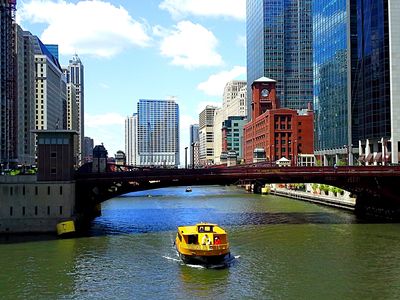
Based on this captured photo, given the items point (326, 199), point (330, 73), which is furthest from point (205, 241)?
point (330, 73)

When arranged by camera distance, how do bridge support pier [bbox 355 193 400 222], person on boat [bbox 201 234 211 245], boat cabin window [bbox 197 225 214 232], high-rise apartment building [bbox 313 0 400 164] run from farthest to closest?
high-rise apartment building [bbox 313 0 400 164]
bridge support pier [bbox 355 193 400 222]
boat cabin window [bbox 197 225 214 232]
person on boat [bbox 201 234 211 245]

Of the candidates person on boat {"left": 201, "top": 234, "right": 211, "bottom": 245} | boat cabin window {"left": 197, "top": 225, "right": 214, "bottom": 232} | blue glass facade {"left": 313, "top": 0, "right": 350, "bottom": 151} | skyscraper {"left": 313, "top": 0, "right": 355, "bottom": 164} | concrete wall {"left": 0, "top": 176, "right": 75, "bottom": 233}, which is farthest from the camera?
blue glass facade {"left": 313, "top": 0, "right": 350, "bottom": 151}

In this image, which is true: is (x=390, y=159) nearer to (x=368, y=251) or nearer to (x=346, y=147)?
(x=346, y=147)

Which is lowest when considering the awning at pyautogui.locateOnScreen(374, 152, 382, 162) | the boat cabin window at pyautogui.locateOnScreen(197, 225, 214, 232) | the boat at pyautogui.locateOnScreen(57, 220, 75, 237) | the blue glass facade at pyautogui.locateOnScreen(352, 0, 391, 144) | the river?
the river

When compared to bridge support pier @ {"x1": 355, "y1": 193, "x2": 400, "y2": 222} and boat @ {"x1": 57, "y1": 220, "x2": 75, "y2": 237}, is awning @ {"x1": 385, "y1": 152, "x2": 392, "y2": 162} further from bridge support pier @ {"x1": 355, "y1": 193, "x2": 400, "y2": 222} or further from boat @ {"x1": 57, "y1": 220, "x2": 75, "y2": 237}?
boat @ {"x1": 57, "y1": 220, "x2": 75, "y2": 237}

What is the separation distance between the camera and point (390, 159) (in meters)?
120

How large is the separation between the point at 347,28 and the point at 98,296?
397ft

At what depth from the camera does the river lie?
135ft

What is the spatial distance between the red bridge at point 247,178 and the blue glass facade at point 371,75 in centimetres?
4133

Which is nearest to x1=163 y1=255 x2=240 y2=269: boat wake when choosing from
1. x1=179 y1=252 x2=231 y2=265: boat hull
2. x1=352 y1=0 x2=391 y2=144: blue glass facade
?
x1=179 y1=252 x2=231 y2=265: boat hull

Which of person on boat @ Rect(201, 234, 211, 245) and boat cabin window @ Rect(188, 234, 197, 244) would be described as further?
boat cabin window @ Rect(188, 234, 197, 244)

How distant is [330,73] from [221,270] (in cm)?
12017

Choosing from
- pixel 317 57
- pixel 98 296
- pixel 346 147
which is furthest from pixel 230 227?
pixel 317 57

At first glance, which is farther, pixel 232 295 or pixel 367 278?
pixel 367 278
